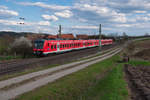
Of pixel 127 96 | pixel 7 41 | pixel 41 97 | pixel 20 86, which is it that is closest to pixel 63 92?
pixel 41 97

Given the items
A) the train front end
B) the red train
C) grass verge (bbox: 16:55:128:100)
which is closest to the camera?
grass verge (bbox: 16:55:128:100)

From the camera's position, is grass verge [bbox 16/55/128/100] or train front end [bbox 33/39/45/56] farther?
train front end [bbox 33/39/45/56]

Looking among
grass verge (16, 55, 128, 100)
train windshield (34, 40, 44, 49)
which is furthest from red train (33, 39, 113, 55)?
grass verge (16, 55, 128, 100)

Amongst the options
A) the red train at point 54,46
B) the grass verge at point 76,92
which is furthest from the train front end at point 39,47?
the grass verge at point 76,92

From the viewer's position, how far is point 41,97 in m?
9.80

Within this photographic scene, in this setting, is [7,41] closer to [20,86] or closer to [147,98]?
[20,86]

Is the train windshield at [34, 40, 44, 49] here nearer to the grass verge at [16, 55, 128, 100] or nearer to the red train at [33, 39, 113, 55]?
the red train at [33, 39, 113, 55]

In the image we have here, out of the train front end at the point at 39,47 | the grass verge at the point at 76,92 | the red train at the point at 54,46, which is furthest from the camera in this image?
the red train at the point at 54,46

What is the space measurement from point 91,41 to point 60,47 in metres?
25.5

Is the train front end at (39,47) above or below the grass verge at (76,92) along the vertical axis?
above

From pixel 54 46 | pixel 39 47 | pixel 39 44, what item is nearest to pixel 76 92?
pixel 39 47

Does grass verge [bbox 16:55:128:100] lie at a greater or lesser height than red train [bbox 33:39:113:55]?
lesser

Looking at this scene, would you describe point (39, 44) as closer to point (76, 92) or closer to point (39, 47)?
point (39, 47)

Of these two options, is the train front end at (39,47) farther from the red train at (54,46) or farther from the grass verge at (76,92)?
the grass verge at (76,92)
